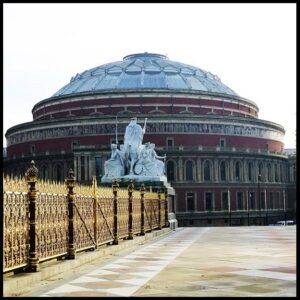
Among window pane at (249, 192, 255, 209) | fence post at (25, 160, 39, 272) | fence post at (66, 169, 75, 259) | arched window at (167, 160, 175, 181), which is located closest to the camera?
fence post at (25, 160, 39, 272)

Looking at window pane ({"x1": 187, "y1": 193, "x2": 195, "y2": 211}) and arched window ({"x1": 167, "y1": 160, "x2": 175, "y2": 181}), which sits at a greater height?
arched window ({"x1": 167, "y1": 160, "x2": 175, "y2": 181})

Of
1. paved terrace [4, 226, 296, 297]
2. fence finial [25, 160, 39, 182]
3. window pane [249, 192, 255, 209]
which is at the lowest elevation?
window pane [249, 192, 255, 209]

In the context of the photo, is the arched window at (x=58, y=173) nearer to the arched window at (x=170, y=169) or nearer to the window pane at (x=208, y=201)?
the arched window at (x=170, y=169)

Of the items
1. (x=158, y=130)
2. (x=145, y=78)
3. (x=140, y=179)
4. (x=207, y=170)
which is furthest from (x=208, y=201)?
(x=140, y=179)

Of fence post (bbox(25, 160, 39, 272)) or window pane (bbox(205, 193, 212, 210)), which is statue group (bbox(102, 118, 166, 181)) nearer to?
fence post (bbox(25, 160, 39, 272))

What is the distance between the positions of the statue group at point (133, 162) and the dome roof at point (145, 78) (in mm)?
33223

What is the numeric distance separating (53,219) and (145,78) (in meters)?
59.9

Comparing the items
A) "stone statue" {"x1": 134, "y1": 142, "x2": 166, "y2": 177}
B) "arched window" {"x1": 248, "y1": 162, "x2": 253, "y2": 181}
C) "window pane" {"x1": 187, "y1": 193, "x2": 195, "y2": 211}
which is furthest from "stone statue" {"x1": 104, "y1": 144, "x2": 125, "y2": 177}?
"arched window" {"x1": 248, "y1": 162, "x2": 253, "y2": 181}

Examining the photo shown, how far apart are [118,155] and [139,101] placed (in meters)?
33.4

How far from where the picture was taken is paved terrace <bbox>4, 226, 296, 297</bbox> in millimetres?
9180

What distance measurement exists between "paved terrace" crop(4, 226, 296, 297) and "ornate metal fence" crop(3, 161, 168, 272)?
60cm

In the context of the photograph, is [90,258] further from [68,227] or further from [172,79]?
[172,79]

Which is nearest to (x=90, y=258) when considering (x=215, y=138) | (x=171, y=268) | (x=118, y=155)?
(x=171, y=268)

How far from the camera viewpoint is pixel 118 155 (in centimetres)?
3244
